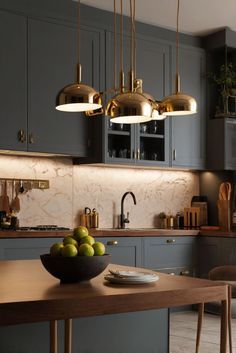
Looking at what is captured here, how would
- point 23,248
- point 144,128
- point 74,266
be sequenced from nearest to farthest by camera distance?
point 74,266, point 23,248, point 144,128

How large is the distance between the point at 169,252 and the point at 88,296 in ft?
12.6

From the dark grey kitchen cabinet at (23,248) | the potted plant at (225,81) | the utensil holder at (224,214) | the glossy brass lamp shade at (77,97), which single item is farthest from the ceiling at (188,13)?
the glossy brass lamp shade at (77,97)

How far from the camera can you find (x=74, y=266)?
239 cm

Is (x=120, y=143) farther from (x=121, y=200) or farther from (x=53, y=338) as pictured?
(x=53, y=338)

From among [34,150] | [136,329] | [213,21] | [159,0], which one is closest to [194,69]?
[213,21]

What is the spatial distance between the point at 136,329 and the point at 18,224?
98.4 inches

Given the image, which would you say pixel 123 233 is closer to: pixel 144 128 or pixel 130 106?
pixel 144 128

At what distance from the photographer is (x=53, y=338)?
2.84 metres

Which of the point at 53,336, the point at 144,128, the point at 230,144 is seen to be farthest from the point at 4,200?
the point at 53,336

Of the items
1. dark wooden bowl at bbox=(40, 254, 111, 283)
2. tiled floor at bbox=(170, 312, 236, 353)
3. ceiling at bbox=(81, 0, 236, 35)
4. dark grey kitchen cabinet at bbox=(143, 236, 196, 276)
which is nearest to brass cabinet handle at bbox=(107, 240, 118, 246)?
dark grey kitchen cabinet at bbox=(143, 236, 196, 276)

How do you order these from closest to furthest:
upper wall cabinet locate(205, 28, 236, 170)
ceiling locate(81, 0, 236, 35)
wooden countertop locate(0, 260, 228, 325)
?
1. wooden countertop locate(0, 260, 228, 325)
2. ceiling locate(81, 0, 236, 35)
3. upper wall cabinet locate(205, 28, 236, 170)

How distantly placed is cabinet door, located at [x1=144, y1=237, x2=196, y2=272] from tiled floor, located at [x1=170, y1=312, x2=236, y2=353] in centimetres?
52

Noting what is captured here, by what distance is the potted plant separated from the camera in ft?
21.2

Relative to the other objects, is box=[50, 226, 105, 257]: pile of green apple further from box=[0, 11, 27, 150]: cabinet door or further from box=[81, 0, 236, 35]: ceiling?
box=[81, 0, 236, 35]: ceiling
